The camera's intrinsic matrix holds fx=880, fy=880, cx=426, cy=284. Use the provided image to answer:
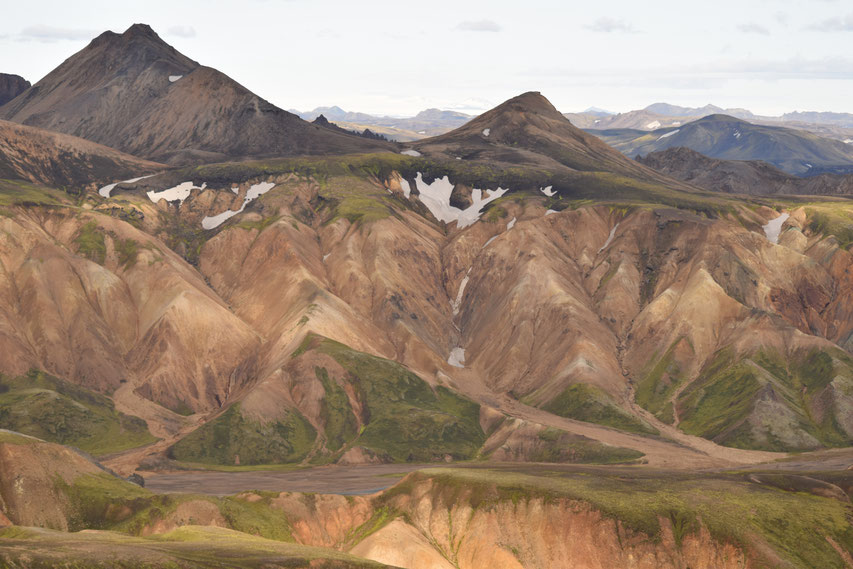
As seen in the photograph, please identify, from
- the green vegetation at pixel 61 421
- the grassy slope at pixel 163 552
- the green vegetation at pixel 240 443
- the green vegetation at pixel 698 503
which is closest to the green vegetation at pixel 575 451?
the green vegetation at pixel 698 503

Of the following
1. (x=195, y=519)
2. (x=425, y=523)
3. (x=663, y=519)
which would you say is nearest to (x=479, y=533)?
(x=425, y=523)

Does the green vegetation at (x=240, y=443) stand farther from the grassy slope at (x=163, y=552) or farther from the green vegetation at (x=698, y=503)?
the grassy slope at (x=163, y=552)

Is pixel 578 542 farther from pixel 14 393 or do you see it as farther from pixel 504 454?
pixel 14 393

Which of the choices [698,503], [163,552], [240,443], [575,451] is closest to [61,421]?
[240,443]

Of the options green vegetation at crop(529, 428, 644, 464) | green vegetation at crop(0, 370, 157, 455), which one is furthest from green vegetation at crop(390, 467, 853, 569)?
green vegetation at crop(0, 370, 157, 455)

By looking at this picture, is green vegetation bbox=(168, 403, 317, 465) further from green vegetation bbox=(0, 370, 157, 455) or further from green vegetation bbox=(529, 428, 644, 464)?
green vegetation bbox=(529, 428, 644, 464)

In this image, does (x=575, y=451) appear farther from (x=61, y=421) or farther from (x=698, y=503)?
(x=61, y=421)
